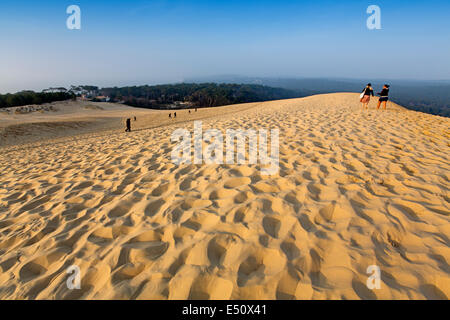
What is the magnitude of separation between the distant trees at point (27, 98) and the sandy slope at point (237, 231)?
44.6m

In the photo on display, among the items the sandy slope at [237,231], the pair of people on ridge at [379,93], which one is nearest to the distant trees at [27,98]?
the sandy slope at [237,231]

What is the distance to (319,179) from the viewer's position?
3219 millimetres

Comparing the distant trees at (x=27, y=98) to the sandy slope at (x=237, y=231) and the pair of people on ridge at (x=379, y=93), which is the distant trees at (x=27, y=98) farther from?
the pair of people on ridge at (x=379, y=93)

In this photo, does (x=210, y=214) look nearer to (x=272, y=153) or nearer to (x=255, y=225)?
(x=255, y=225)

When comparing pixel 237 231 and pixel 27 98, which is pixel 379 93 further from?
pixel 27 98

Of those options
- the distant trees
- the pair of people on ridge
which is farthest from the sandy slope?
the distant trees

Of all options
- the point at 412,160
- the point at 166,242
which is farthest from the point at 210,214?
the point at 412,160

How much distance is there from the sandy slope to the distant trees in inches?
1754

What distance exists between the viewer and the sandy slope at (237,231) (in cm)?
167

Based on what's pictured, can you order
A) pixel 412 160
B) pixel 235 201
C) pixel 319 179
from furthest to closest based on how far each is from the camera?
pixel 412 160 → pixel 319 179 → pixel 235 201
